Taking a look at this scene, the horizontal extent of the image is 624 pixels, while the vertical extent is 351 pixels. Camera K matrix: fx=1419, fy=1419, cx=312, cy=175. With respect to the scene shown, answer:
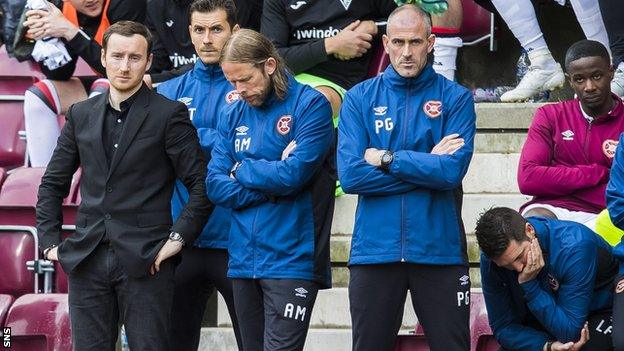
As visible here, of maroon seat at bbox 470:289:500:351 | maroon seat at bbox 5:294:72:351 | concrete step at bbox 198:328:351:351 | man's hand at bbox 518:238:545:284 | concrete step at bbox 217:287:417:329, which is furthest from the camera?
concrete step at bbox 217:287:417:329

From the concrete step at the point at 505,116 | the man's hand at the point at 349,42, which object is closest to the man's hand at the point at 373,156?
the man's hand at the point at 349,42

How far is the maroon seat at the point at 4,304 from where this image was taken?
22.7 feet

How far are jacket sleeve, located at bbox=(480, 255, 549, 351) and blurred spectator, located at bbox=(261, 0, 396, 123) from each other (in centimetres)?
160

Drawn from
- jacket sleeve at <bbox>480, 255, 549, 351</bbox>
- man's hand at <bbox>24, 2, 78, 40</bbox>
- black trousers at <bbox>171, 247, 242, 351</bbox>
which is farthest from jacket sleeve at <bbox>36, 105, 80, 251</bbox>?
man's hand at <bbox>24, 2, 78, 40</bbox>

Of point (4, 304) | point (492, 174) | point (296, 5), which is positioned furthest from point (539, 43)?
point (4, 304)

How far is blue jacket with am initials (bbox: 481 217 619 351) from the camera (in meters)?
5.71

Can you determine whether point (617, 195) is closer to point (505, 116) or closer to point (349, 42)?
point (505, 116)

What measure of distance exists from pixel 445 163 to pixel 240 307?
1.06m

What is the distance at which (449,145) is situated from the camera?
223 inches

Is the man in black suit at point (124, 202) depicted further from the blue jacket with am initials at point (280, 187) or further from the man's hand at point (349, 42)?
the man's hand at point (349, 42)

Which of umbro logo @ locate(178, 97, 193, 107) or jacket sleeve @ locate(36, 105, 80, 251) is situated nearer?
jacket sleeve @ locate(36, 105, 80, 251)

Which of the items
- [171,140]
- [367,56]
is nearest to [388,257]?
[171,140]

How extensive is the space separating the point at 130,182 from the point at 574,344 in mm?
1920

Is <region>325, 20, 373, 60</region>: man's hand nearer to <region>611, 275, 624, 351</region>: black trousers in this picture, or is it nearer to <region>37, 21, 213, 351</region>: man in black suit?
<region>37, 21, 213, 351</region>: man in black suit
